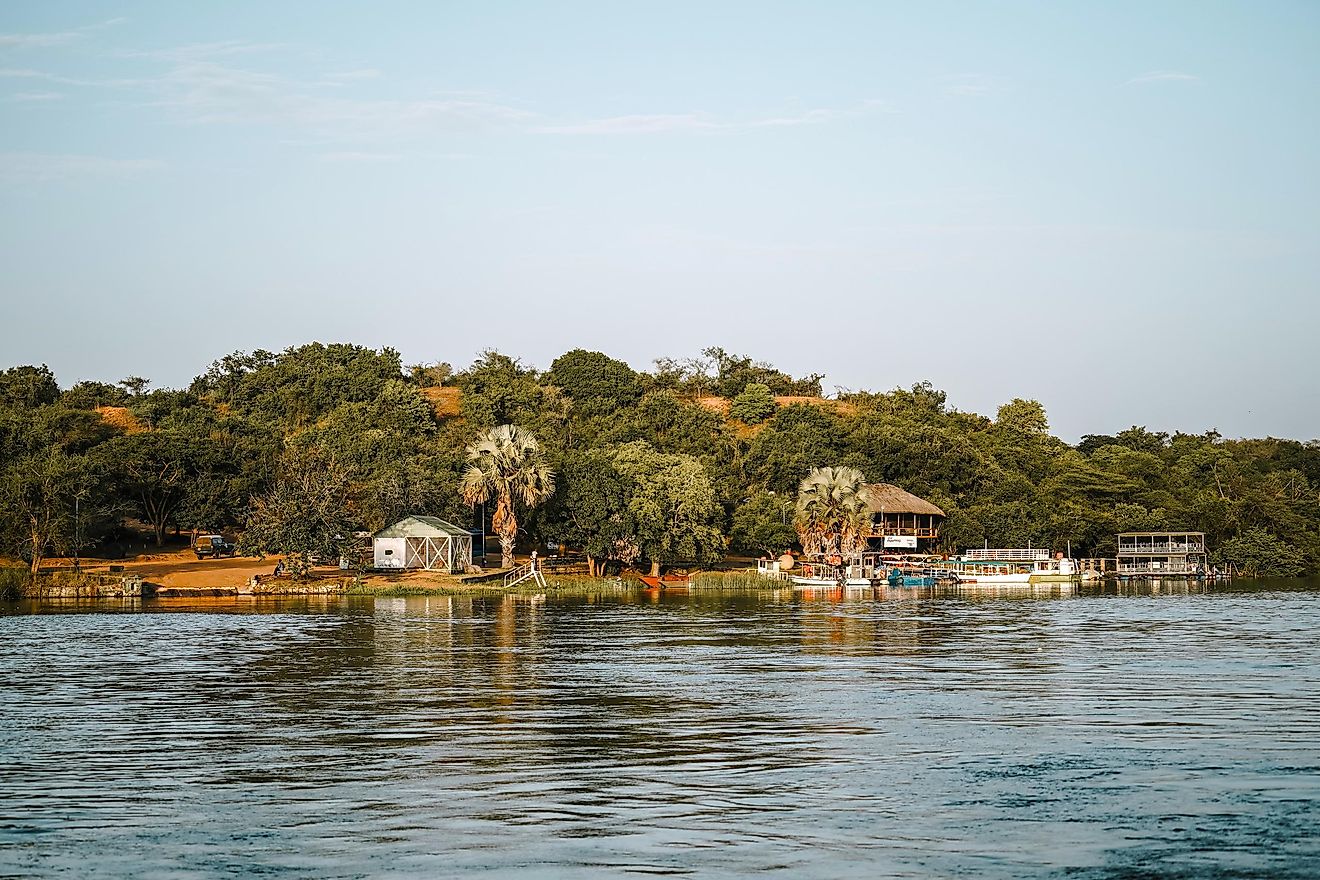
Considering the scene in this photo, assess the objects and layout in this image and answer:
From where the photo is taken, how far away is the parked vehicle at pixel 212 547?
8812 centimetres

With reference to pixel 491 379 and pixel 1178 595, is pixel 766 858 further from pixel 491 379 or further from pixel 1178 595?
pixel 491 379

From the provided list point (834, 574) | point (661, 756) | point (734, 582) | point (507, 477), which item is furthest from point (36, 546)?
point (661, 756)

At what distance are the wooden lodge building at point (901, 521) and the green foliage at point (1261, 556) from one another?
23.4 m

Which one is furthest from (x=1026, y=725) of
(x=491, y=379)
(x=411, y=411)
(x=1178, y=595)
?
(x=491, y=379)

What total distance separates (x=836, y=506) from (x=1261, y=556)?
1570 inches

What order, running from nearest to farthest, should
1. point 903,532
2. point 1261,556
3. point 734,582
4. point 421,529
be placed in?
point 421,529, point 734,582, point 903,532, point 1261,556

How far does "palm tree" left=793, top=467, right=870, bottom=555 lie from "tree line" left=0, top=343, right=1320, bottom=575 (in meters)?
0.90

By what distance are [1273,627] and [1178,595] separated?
28.5 metres

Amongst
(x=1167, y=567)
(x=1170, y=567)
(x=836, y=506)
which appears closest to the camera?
(x=836, y=506)

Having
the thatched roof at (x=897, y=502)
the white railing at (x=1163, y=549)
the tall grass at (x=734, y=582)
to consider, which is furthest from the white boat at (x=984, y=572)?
Result: the tall grass at (x=734, y=582)

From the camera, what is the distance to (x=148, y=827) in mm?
15570

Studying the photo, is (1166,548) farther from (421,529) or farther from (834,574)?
(421,529)

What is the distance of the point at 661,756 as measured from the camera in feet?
66.6

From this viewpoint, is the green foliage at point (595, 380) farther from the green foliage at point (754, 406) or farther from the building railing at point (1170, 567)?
the building railing at point (1170, 567)
